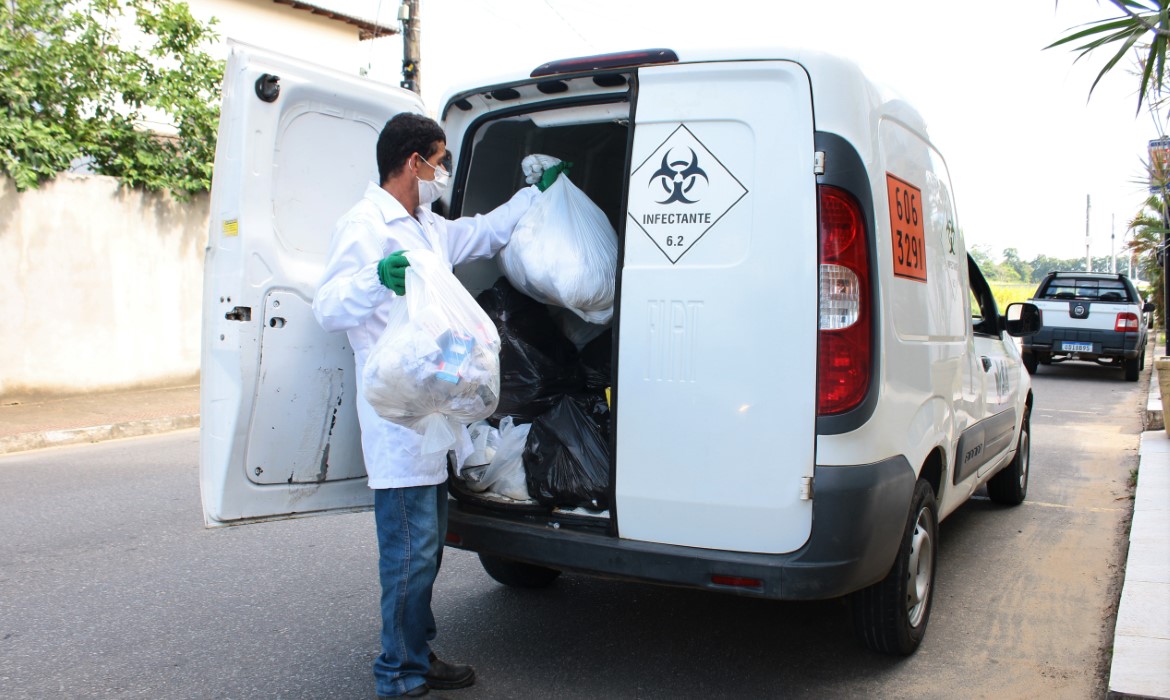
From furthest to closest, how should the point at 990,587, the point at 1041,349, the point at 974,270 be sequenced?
the point at 1041,349, the point at 974,270, the point at 990,587

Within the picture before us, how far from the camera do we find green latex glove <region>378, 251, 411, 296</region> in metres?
3.04

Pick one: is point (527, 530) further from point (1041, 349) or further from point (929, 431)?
point (1041, 349)

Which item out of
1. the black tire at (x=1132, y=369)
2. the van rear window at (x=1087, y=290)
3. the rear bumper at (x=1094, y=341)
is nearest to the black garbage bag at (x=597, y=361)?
the rear bumper at (x=1094, y=341)

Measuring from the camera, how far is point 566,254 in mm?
3676

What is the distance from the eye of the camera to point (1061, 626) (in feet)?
13.9

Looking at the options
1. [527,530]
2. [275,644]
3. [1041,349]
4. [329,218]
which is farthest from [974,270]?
[1041,349]

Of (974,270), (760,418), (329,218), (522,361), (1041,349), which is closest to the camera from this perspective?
(760,418)

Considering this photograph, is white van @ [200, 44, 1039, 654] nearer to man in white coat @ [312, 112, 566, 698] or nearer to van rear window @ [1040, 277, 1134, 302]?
man in white coat @ [312, 112, 566, 698]

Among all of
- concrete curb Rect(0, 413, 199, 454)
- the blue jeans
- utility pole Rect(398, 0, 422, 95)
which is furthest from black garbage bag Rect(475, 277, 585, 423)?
utility pole Rect(398, 0, 422, 95)

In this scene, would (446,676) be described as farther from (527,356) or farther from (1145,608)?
(1145,608)

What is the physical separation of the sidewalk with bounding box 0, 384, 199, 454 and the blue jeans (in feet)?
21.5

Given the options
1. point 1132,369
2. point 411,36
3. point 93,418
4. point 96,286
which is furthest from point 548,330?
point 1132,369

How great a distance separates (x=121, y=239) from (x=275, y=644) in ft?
26.9

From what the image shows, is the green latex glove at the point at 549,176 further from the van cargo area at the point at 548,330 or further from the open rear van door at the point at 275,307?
the open rear van door at the point at 275,307
